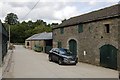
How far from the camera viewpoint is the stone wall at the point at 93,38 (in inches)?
819

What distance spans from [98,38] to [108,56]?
2.50 meters

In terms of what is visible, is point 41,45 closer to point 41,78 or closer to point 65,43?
point 65,43

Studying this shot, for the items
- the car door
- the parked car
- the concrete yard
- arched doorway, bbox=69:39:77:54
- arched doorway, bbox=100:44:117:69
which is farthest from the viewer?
arched doorway, bbox=69:39:77:54

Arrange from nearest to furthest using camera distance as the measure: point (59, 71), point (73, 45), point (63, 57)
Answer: point (59, 71) < point (63, 57) < point (73, 45)

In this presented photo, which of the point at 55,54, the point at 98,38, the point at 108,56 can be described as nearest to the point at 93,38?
the point at 98,38

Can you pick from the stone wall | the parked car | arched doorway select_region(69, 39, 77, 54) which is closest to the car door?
the parked car

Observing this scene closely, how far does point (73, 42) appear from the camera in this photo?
29812mm

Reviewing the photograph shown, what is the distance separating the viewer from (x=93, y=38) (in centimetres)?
2411

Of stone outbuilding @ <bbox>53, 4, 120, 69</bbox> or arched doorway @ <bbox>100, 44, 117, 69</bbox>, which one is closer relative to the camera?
arched doorway @ <bbox>100, 44, 117, 69</bbox>

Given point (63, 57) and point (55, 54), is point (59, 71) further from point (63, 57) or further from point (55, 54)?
point (55, 54)

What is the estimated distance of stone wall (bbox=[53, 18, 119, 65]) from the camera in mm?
20797

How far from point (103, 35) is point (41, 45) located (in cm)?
2836

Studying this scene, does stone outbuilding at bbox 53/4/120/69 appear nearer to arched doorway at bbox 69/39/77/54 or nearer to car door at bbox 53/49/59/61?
arched doorway at bbox 69/39/77/54

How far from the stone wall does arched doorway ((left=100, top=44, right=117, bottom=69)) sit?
0.42m
